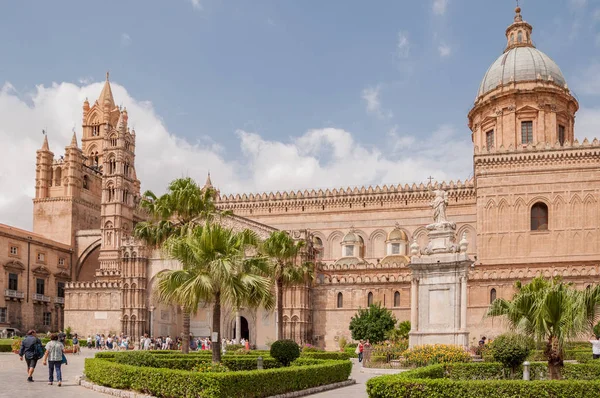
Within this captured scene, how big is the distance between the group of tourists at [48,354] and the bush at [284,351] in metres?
6.34

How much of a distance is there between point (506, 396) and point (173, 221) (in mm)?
21277

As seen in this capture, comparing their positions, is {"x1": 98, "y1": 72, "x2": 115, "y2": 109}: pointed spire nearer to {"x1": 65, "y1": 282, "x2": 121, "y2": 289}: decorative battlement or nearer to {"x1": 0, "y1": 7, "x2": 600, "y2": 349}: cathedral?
{"x1": 0, "y1": 7, "x2": 600, "y2": 349}: cathedral

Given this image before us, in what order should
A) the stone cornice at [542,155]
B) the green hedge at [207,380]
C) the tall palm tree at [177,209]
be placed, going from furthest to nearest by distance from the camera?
1. the stone cornice at [542,155]
2. the tall palm tree at [177,209]
3. the green hedge at [207,380]

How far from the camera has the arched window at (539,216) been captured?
49094 millimetres

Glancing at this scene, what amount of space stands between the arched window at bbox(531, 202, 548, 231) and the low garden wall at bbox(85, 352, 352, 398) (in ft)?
105

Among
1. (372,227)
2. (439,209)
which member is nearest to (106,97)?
(372,227)

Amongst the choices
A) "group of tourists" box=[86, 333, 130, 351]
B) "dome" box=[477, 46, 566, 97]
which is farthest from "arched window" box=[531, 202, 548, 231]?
"group of tourists" box=[86, 333, 130, 351]

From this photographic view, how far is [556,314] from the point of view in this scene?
1572cm

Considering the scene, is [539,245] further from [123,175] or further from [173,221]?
[123,175]

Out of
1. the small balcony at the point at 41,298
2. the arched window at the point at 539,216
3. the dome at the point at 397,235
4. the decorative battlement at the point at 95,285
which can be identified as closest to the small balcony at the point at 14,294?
the small balcony at the point at 41,298

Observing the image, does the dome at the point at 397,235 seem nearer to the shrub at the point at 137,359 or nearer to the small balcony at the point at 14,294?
the small balcony at the point at 14,294

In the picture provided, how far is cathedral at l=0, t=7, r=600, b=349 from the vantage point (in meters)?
45.3

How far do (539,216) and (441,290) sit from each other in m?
27.2

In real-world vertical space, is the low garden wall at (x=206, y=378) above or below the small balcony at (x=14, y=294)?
above
